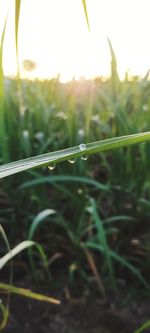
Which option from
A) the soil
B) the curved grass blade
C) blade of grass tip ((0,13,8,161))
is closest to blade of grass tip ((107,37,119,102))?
blade of grass tip ((0,13,8,161))

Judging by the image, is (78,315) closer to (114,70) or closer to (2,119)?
(2,119)

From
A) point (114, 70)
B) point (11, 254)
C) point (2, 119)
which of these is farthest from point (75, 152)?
point (114, 70)

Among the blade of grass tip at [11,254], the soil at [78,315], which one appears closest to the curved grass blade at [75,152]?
the blade of grass tip at [11,254]

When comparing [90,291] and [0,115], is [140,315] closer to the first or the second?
[90,291]

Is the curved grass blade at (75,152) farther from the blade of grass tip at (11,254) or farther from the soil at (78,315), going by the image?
the soil at (78,315)

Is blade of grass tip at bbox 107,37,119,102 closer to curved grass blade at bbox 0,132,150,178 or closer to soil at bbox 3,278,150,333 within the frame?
soil at bbox 3,278,150,333
